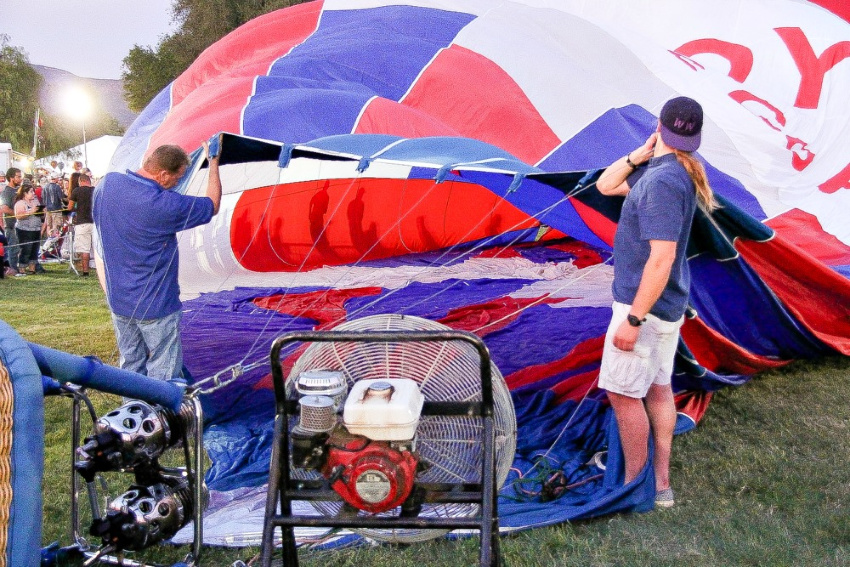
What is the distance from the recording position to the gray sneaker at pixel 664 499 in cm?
261

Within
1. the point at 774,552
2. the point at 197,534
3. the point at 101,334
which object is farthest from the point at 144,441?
the point at 101,334

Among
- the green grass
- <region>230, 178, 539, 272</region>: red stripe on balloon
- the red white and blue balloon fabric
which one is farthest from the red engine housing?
<region>230, 178, 539, 272</region>: red stripe on balloon

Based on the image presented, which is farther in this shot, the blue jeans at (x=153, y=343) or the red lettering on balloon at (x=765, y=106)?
the red lettering on balloon at (x=765, y=106)

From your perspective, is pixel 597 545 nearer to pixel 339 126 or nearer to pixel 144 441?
pixel 144 441

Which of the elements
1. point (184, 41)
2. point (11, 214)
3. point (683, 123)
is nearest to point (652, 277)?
point (683, 123)

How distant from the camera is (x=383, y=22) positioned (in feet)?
14.8

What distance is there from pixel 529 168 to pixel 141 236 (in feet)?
4.86

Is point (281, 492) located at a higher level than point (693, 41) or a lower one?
lower

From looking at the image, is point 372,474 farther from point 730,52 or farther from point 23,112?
point 23,112

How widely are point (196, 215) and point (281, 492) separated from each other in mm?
1625

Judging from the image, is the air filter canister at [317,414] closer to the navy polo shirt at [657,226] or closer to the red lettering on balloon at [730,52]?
the navy polo shirt at [657,226]

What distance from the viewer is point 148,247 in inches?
121

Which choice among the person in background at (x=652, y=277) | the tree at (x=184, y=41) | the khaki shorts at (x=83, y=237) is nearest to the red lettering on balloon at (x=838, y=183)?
the person in background at (x=652, y=277)

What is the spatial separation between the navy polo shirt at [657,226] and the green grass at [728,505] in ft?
2.15
